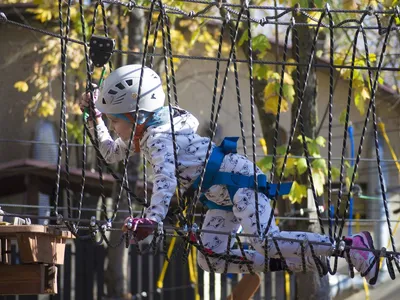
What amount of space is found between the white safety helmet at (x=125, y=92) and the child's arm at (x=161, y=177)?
0.19 meters

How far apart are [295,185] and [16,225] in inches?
141

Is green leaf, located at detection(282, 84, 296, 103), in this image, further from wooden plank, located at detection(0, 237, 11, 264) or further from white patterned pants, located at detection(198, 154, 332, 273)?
wooden plank, located at detection(0, 237, 11, 264)

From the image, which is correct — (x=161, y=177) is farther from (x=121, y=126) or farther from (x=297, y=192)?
(x=297, y=192)

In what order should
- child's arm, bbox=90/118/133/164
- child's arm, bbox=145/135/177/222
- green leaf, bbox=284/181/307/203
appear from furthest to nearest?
green leaf, bbox=284/181/307/203
child's arm, bbox=90/118/133/164
child's arm, bbox=145/135/177/222

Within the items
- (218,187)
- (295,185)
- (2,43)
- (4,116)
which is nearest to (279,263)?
(218,187)

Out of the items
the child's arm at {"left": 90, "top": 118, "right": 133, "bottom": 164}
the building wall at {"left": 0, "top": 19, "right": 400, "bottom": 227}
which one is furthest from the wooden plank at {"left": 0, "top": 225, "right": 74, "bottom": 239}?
the building wall at {"left": 0, "top": 19, "right": 400, "bottom": 227}

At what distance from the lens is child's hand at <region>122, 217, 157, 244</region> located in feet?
13.8

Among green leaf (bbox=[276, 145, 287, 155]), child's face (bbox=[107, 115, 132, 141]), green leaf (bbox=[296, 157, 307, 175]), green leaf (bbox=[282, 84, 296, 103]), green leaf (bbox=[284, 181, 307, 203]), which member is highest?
green leaf (bbox=[282, 84, 296, 103])

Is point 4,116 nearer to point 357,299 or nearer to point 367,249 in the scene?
point 357,299

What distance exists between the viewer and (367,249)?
4227 millimetres

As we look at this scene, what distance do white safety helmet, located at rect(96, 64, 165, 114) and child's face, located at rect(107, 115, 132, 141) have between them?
73 mm

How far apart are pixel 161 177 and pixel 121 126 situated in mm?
442

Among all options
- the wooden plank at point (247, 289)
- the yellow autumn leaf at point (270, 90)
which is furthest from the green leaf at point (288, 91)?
the wooden plank at point (247, 289)

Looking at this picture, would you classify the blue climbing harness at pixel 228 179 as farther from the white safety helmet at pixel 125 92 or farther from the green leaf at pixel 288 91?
the green leaf at pixel 288 91
